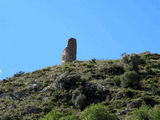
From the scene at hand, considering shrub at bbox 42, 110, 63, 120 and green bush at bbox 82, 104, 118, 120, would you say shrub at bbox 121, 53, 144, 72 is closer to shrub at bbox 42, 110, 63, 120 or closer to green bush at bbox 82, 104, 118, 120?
green bush at bbox 82, 104, 118, 120

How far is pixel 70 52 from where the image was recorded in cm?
5912

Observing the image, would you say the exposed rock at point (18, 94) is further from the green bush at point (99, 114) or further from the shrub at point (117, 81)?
the green bush at point (99, 114)

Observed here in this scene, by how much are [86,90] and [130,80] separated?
524cm

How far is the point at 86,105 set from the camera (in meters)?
37.3

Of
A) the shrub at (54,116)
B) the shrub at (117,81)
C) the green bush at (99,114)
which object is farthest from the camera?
the shrub at (117,81)

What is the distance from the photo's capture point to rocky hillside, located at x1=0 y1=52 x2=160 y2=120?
3574 centimetres

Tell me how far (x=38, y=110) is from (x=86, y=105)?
531 cm

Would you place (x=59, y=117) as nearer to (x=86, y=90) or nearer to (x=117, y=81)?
(x=86, y=90)

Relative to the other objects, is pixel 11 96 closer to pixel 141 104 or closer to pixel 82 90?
pixel 82 90

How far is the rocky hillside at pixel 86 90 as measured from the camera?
3574 cm

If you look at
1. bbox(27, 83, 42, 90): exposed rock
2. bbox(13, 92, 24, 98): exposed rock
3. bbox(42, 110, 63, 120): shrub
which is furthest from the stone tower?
bbox(42, 110, 63, 120): shrub

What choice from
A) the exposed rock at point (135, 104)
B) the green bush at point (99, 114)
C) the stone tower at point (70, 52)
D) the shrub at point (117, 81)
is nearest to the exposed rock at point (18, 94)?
the shrub at point (117, 81)

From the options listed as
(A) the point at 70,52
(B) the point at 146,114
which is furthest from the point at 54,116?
(A) the point at 70,52

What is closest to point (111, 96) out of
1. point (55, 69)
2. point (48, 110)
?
point (48, 110)
